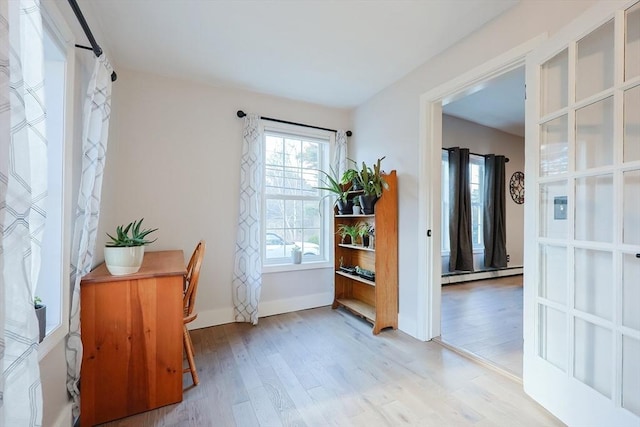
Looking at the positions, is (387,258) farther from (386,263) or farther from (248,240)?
(248,240)

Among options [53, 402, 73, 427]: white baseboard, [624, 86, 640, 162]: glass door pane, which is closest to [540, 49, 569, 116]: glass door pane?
[624, 86, 640, 162]: glass door pane

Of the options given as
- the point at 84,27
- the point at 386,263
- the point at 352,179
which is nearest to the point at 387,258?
the point at 386,263

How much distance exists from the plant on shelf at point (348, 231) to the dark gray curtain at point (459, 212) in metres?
1.98

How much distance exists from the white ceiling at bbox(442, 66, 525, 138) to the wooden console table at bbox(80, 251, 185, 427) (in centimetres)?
304

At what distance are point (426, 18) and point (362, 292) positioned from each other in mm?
2541

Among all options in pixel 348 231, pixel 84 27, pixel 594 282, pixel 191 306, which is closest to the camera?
pixel 594 282

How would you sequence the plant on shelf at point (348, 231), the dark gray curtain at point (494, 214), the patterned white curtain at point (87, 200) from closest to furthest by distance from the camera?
1. the patterned white curtain at point (87, 200)
2. the plant on shelf at point (348, 231)
3. the dark gray curtain at point (494, 214)

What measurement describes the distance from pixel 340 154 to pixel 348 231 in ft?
3.17

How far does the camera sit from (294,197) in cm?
312

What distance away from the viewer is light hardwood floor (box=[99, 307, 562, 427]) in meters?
1.43

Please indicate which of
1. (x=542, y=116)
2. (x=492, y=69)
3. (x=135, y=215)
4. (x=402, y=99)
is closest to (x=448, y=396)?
(x=542, y=116)

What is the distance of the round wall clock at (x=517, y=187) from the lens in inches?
188

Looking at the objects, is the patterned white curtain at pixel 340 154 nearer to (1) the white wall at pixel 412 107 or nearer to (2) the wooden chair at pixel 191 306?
(1) the white wall at pixel 412 107

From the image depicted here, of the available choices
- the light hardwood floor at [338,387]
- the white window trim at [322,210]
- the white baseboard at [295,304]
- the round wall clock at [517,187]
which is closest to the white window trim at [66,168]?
the light hardwood floor at [338,387]
